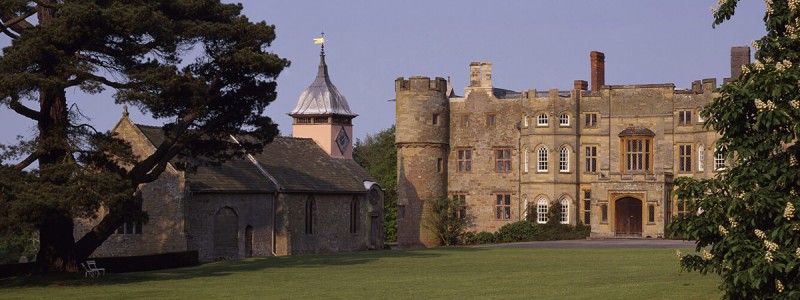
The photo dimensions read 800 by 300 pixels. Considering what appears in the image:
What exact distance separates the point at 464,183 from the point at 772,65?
5107cm

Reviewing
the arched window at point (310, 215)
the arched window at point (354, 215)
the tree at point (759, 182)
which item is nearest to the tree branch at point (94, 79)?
the tree at point (759, 182)

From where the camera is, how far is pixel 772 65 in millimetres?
16797

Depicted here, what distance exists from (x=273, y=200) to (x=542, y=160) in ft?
57.4

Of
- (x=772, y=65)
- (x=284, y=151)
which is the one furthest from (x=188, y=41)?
(x=284, y=151)

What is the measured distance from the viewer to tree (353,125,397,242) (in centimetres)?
8369

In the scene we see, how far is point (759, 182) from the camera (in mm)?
16734

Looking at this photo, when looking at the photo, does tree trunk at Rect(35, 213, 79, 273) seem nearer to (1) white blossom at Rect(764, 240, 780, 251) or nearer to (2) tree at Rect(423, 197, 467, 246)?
(1) white blossom at Rect(764, 240, 780, 251)

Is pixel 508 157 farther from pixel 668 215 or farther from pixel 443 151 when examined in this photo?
pixel 668 215

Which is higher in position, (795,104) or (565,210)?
(795,104)

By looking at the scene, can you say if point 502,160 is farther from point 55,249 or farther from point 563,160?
point 55,249

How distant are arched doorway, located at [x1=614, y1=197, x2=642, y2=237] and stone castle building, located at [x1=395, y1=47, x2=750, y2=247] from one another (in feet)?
0.17

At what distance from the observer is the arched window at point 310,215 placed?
2216 inches

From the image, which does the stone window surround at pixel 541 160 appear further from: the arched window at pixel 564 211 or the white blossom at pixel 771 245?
the white blossom at pixel 771 245

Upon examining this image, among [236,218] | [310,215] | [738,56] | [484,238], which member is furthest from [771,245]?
[484,238]
